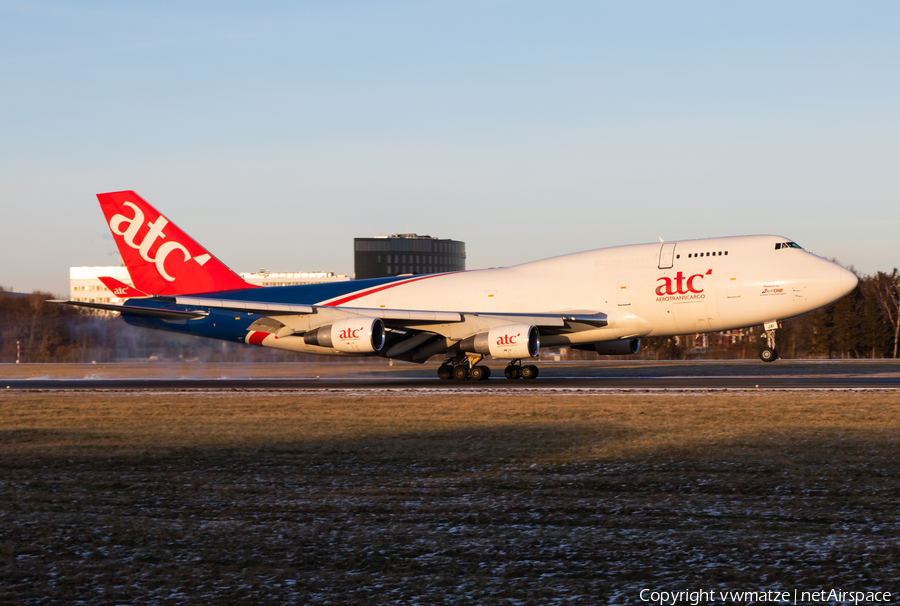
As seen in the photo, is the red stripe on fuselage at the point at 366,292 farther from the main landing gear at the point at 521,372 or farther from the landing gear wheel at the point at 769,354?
the landing gear wheel at the point at 769,354

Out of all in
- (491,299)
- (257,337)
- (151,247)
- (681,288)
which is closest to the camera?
(681,288)

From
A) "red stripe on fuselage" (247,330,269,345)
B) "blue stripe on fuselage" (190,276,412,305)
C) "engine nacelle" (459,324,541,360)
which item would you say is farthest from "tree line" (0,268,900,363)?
"engine nacelle" (459,324,541,360)

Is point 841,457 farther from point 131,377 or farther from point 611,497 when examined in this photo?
point 131,377

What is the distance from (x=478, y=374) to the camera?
31.9 m

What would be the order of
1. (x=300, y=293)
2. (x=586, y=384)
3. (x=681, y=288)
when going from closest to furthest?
(x=586, y=384)
(x=681, y=288)
(x=300, y=293)

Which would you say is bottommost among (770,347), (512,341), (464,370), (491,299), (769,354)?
(464,370)

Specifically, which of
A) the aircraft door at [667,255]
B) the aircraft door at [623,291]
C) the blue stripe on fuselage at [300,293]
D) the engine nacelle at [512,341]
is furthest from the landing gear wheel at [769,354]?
the blue stripe on fuselage at [300,293]

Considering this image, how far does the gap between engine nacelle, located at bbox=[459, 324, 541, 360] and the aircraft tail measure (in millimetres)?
15392

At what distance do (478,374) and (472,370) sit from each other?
0.41 meters


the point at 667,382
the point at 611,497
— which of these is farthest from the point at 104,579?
the point at 667,382

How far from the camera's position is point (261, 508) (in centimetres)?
835

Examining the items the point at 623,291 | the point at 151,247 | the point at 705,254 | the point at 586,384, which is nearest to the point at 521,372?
the point at 586,384

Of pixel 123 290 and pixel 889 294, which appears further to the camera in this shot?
pixel 889 294

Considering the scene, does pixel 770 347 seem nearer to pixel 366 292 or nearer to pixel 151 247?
pixel 366 292
